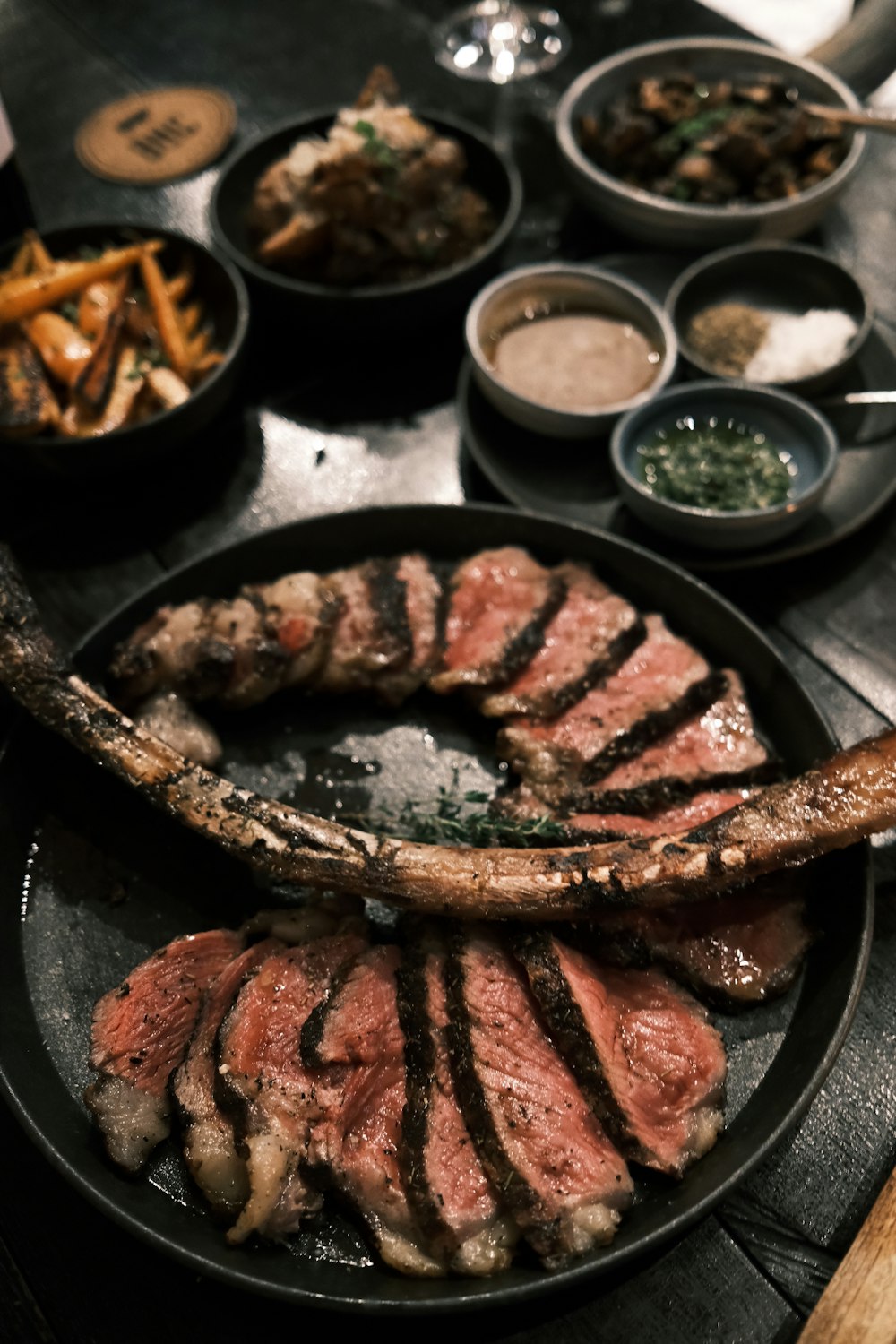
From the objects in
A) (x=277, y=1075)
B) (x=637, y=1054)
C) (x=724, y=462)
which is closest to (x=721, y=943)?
(x=637, y=1054)

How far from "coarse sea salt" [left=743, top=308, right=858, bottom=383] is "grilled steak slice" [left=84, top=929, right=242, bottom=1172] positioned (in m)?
2.68

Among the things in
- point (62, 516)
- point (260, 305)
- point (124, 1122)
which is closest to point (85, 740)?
point (124, 1122)

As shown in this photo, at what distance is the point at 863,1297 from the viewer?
2.02 m

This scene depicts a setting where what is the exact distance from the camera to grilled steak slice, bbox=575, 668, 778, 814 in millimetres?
2725

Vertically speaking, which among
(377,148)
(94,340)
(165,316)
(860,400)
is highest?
(377,148)

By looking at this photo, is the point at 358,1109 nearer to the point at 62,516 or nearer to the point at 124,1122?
the point at 124,1122

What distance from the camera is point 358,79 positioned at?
209 inches

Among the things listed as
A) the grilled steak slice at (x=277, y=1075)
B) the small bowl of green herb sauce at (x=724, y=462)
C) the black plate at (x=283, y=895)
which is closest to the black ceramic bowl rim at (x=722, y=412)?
the small bowl of green herb sauce at (x=724, y=462)

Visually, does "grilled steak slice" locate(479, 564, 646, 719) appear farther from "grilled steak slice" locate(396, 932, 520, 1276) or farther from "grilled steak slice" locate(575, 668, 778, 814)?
"grilled steak slice" locate(396, 932, 520, 1276)

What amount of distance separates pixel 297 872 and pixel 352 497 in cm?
175

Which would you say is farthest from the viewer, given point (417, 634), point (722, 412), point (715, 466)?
point (722, 412)

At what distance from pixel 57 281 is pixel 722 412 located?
2454 millimetres

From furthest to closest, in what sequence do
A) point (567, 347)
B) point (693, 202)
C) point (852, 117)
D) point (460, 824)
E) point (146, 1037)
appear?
point (693, 202), point (852, 117), point (567, 347), point (460, 824), point (146, 1037)

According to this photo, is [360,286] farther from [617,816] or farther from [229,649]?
[617,816]
